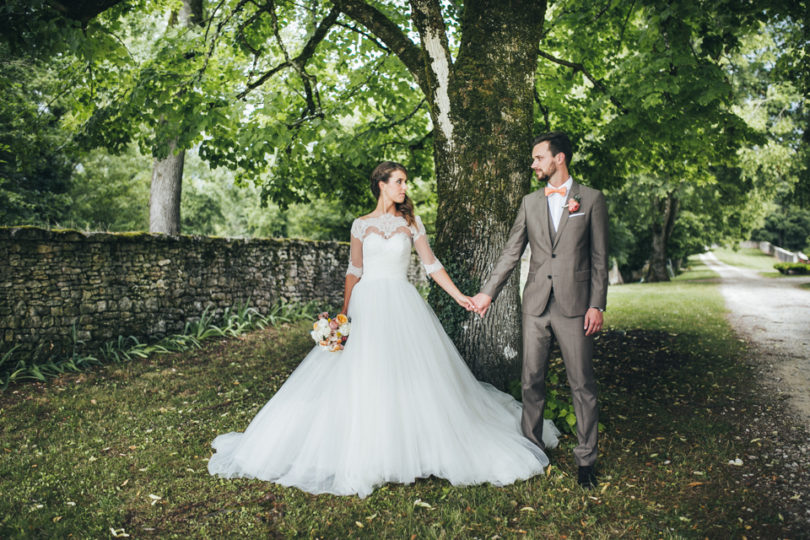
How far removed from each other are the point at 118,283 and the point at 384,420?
696 cm

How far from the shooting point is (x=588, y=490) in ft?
12.1

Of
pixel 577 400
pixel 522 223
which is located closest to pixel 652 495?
pixel 577 400

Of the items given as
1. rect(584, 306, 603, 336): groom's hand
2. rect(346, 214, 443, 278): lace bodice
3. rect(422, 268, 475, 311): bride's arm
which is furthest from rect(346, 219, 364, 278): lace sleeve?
rect(584, 306, 603, 336): groom's hand

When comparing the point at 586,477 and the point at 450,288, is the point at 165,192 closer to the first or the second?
the point at 450,288

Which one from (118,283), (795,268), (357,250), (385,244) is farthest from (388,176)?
(795,268)

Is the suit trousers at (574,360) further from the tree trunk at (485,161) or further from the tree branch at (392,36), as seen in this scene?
the tree branch at (392,36)

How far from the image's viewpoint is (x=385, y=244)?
4.27 metres

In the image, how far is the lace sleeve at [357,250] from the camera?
437 cm

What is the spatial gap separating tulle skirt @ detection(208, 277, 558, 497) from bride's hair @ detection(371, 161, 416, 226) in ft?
1.96

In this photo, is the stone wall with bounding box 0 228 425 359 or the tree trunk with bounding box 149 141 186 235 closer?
the stone wall with bounding box 0 228 425 359

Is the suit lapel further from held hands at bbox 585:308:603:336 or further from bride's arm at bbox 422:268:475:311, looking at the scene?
bride's arm at bbox 422:268:475:311

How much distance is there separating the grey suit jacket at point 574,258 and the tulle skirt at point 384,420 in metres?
0.96

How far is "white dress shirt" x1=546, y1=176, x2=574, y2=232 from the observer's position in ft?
12.5

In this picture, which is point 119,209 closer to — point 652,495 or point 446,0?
point 446,0
